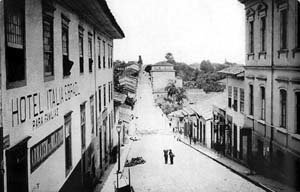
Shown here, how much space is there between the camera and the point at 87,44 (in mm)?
5668

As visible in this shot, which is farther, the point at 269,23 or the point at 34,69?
the point at 269,23

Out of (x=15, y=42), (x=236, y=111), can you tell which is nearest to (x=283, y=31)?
(x=236, y=111)

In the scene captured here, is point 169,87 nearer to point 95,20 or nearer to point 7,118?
point 95,20

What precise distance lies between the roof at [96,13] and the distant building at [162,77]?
1.04 metres

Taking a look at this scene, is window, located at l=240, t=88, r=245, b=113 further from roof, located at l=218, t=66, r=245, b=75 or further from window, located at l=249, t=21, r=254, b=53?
window, located at l=249, t=21, r=254, b=53

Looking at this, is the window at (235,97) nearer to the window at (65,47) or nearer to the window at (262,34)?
the window at (262,34)

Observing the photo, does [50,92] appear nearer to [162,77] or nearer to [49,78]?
[49,78]

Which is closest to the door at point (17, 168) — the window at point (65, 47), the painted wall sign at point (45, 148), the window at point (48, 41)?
the painted wall sign at point (45, 148)

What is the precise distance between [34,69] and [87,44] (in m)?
2.34

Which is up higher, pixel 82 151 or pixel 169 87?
pixel 169 87

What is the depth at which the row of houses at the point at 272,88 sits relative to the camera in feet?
18.5

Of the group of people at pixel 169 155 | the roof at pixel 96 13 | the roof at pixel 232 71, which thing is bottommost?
the group of people at pixel 169 155

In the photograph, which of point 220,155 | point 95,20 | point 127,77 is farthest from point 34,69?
point 127,77

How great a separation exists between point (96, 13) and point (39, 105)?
2416 mm
